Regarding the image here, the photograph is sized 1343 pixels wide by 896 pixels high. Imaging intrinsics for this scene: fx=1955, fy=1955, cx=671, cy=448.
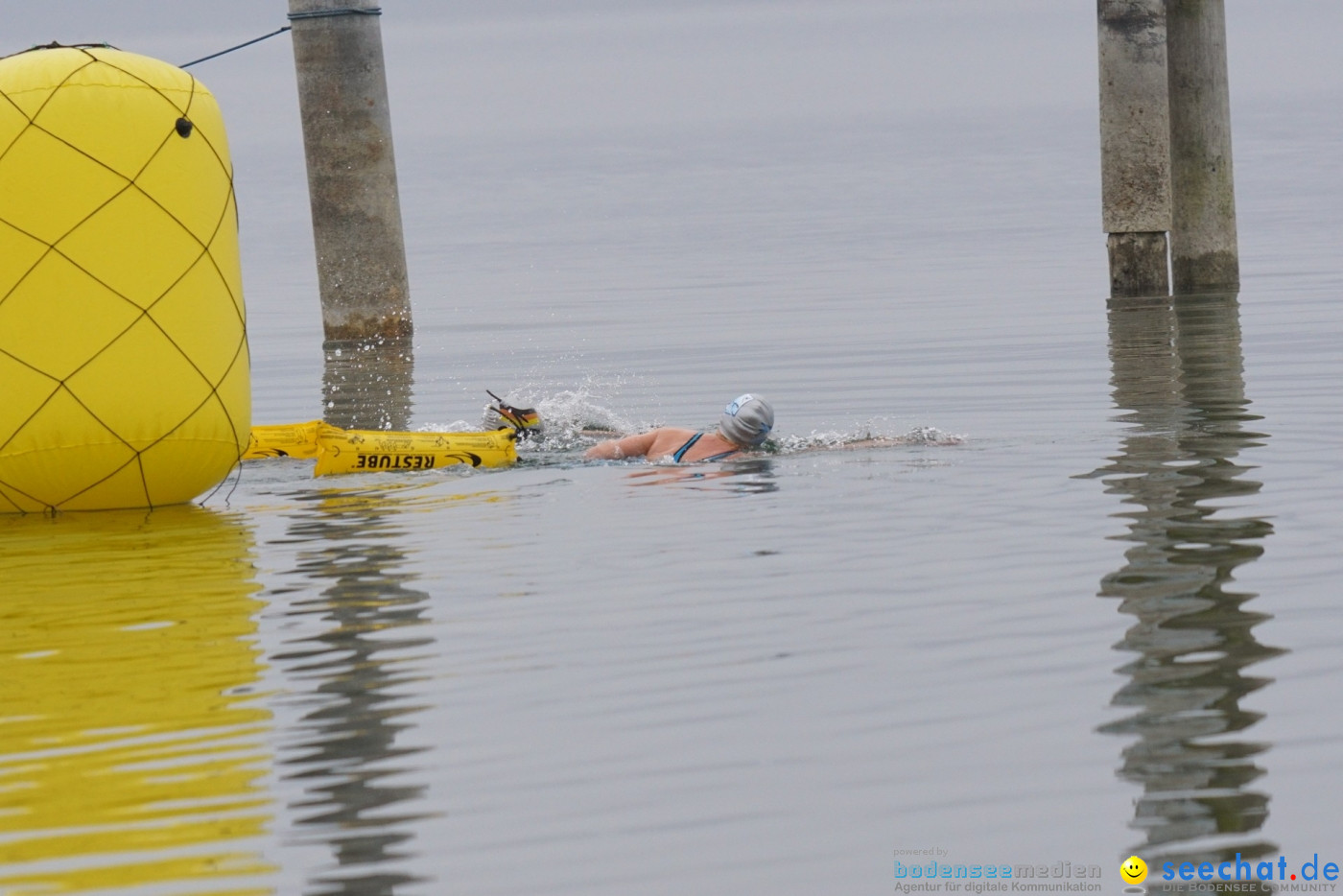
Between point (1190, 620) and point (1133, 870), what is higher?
point (1190, 620)

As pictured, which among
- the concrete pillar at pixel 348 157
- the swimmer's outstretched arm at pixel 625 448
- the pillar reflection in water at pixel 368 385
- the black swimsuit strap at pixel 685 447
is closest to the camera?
the black swimsuit strap at pixel 685 447

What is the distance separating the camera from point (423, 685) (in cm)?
699

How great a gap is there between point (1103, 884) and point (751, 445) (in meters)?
7.71

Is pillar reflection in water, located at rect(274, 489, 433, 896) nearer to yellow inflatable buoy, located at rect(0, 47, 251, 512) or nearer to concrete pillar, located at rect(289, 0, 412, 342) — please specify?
yellow inflatable buoy, located at rect(0, 47, 251, 512)

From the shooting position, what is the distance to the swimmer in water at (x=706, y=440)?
12.6m

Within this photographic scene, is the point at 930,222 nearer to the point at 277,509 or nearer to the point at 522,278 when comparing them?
the point at 522,278

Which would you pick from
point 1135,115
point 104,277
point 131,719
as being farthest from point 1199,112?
point 131,719

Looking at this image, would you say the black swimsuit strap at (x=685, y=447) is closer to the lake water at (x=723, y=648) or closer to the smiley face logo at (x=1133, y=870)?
the lake water at (x=723, y=648)

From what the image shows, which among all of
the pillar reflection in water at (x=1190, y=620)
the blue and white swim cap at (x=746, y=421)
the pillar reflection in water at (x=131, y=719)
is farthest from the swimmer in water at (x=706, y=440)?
the pillar reflection in water at (x=131, y=719)

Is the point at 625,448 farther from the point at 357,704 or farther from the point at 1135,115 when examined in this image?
the point at 1135,115

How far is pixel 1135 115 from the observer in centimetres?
1950

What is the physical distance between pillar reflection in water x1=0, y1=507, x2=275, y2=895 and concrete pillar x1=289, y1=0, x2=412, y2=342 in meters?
9.92

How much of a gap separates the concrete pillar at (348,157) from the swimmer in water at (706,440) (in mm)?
7431

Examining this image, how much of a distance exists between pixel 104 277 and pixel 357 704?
185 inches
